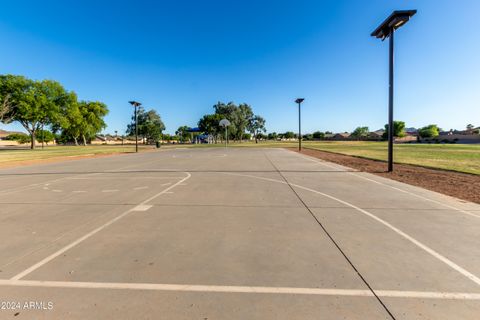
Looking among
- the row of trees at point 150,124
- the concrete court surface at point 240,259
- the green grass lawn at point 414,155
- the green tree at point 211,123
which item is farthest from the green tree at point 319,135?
the concrete court surface at point 240,259

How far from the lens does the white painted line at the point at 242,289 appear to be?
283 cm

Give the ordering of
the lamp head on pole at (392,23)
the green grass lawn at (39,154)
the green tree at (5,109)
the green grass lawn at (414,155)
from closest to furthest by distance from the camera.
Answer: the lamp head on pole at (392,23) → the green grass lawn at (414,155) → the green grass lawn at (39,154) → the green tree at (5,109)

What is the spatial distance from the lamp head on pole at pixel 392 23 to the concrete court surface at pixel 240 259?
32.7 feet

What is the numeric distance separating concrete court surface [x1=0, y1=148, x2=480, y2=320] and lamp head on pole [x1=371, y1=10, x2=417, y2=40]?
996 centimetres

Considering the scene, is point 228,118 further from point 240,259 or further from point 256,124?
point 240,259

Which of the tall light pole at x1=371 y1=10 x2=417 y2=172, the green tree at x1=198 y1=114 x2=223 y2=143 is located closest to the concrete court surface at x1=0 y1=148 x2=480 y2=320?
Result: the tall light pole at x1=371 y1=10 x2=417 y2=172

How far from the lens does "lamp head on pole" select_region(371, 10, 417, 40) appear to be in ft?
39.8

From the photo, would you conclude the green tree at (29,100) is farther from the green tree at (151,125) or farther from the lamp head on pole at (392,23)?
→ the lamp head on pole at (392,23)

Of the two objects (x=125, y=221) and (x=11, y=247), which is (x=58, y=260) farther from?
(x=125, y=221)

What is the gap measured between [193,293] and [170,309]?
33cm

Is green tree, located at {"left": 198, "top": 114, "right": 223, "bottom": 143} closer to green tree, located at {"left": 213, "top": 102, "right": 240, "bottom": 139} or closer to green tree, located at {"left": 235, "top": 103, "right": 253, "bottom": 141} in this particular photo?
green tree, located at {"left": 213, "top": 102, "right": 240, "bottom": 139}

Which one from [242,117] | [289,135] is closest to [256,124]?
[242,117]

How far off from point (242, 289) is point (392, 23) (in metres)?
15.4

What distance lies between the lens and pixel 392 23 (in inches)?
507
